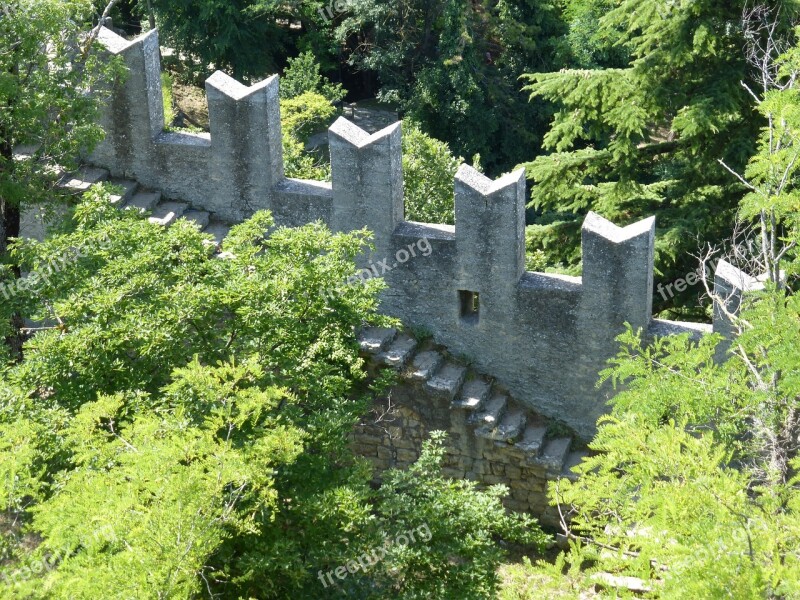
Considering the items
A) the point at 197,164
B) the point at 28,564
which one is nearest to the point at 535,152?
the point at 197,164

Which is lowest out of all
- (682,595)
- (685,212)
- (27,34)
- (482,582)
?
(482,582)

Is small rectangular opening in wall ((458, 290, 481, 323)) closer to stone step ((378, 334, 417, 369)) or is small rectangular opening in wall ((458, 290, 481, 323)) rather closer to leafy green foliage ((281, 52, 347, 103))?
stone step ((378, 334, 417, 369))

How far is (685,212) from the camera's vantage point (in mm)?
16359

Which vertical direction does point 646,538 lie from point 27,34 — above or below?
below

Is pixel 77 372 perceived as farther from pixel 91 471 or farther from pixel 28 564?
pixel 28 564

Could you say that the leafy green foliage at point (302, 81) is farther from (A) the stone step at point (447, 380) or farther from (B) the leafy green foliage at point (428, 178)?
(A) the stone step at point (447, 380)

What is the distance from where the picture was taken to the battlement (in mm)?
13406

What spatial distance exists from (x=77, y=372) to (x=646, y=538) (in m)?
5.81

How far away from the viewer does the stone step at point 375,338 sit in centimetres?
1429

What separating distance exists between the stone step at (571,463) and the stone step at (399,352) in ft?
7.55

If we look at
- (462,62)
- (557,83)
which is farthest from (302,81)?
(557,83)

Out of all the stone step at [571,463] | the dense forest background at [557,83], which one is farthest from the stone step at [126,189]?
the stone step at [571,463]

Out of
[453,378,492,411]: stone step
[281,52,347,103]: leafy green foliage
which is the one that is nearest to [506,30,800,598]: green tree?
[453,378,492,411]: stone step

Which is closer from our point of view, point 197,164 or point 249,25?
point 197,164
